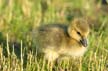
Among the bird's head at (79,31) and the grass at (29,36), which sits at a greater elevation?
the bird's head at (79,31)

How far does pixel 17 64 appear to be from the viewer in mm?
5723

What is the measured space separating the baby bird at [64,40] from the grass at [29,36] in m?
0.12

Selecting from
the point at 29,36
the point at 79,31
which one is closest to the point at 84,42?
the point at 79,31

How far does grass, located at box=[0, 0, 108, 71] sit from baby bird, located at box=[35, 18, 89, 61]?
0.39 ft

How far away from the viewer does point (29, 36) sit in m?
6.95

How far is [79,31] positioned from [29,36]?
1.29 metres

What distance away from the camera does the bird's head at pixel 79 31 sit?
228 inches

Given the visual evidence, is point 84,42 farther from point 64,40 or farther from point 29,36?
point 29,36

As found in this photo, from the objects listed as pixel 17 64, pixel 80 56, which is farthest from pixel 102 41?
pixel 17 64

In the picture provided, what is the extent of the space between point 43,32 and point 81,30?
18.1 inches

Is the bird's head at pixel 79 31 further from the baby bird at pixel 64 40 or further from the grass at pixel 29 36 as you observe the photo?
the grass at pixel 29 36

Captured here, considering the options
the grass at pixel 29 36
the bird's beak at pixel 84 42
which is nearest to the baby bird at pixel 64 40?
the bird's beak at pixel 84 42

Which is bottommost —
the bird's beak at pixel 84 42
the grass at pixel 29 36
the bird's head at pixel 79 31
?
the grass at pixel 29 36

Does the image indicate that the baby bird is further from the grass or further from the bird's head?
the grass
